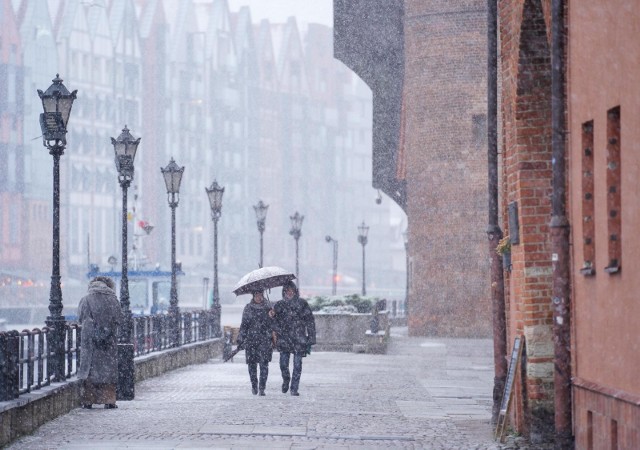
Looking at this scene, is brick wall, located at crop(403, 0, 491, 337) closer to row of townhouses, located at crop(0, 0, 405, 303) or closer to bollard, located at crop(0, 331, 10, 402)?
bollard, located at crop(0, 331, 10, 402)

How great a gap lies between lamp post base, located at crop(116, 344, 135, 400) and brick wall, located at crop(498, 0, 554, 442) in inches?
265

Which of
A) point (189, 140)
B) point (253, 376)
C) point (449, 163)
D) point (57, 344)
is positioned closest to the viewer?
point (57, 344)

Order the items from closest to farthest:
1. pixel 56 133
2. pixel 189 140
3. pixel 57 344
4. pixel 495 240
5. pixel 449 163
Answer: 1. pixel 495 240
2. pixel 57 344
3. pixel 56 133
4. pixel 449 163
5. pixel 189 140

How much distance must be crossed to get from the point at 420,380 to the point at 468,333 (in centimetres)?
1725

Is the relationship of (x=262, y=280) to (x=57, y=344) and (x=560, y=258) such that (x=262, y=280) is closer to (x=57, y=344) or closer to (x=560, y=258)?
(x=57, y=344)

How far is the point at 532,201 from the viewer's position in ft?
42.0

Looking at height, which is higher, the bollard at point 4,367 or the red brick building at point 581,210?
the red brick building at point 581,210

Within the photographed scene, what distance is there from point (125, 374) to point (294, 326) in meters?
2.52

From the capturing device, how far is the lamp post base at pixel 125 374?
1823cm

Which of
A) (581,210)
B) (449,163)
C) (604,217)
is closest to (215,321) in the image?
(449,163)

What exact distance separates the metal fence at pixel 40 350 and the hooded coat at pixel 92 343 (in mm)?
253

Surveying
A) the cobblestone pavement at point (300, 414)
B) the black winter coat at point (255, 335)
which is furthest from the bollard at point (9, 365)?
the black winter coat at point (255, 335)

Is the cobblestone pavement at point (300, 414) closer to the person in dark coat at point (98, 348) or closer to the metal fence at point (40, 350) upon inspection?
the person in dark coat at point (98, 348)

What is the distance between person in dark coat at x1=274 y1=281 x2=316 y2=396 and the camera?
1898 centimetres
